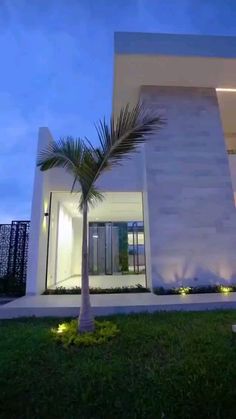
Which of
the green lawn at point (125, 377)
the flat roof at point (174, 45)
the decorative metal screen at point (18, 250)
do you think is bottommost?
the green lawn at point (125, 377)

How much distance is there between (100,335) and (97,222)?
402 inches

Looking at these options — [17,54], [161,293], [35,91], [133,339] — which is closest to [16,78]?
[35,91]

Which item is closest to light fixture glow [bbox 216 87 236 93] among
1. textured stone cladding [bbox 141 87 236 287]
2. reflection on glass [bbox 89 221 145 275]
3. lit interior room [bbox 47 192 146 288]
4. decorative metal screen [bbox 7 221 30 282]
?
textured stone cladding [bbox 141 87 236 287]

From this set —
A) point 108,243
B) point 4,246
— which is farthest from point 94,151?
point 108,243

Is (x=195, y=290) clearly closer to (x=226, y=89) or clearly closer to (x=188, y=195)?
(x=188, y=195)

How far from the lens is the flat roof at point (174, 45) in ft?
24.0

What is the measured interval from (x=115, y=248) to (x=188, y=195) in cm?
674

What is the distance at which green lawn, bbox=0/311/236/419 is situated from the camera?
2.08 m

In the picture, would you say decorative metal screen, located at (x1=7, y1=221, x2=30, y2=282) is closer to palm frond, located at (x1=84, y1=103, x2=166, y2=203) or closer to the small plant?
the small plant

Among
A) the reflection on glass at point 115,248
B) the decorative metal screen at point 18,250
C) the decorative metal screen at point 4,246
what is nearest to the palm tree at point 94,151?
the decorative metal screen at point 18,250

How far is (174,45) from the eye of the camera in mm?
7410

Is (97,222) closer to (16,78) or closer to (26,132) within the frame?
(16,78)

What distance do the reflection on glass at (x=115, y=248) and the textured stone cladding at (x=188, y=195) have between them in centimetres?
612

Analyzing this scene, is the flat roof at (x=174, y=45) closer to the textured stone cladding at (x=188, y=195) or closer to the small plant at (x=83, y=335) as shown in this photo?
the textured stone cladding at (x=188, y=195)
